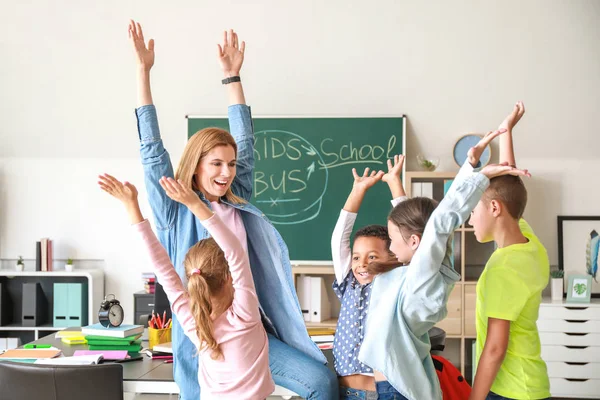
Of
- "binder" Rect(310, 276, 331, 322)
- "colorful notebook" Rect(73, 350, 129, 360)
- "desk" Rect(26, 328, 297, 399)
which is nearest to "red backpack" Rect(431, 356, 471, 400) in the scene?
"desk" Rect(26, 328, 297, 399)

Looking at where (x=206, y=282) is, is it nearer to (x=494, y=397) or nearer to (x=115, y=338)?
(x=494, y=397)

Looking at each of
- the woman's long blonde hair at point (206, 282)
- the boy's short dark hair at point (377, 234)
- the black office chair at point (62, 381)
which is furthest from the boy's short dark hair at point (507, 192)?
the black office chair at point (62, 381)

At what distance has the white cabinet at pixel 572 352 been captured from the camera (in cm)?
482

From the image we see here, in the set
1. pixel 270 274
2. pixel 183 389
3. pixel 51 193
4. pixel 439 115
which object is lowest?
pixel 183 389

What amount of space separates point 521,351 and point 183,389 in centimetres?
98

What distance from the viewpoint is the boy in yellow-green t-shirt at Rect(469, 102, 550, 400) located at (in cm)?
190

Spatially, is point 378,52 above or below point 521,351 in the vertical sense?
above

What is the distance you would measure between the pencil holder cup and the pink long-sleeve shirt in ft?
2.76

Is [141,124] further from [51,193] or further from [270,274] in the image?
[51,193]

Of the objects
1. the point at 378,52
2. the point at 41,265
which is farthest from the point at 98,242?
the point at 378,52

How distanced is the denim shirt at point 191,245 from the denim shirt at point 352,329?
0.09 meters

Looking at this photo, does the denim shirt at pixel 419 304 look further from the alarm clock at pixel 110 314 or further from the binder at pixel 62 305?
the binder at pixel 62 305

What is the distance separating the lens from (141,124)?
7.19ft

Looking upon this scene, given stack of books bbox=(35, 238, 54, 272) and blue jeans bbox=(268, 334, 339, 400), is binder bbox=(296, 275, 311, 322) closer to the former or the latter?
stack of books bbox=(35, 238, 54, 272)
